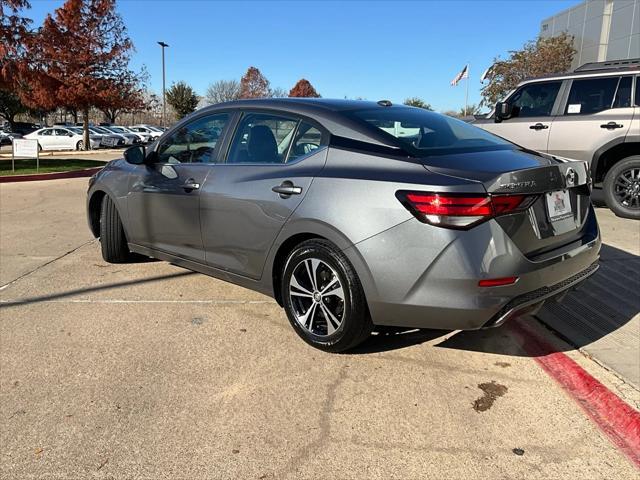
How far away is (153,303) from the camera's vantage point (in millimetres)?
4430

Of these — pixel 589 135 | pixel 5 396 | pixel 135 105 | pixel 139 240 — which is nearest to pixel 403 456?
pixel 5 396

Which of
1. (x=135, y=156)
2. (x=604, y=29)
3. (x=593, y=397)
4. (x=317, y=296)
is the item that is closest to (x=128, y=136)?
(x=604, y=29)

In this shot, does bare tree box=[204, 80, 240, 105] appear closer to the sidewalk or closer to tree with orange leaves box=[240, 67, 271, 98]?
tree with orange leaves box=[240, 67, 271, 98]

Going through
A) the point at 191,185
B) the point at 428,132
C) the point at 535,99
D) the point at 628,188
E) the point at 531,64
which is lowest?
the point at 628,188

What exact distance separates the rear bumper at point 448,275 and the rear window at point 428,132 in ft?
2.07

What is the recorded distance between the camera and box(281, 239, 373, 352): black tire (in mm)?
3158

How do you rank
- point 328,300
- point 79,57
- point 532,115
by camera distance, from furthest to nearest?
point 79,57, point 532,115, point 328,300

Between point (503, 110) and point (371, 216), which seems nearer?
point (371, 216)

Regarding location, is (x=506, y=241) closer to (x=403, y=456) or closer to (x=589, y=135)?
(x=403, y=456)

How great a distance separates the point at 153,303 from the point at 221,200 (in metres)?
1.18

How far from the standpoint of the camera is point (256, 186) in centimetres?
367

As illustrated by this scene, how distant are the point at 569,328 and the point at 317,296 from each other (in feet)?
6.23

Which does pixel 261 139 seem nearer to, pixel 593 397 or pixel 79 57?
pixel 593 397

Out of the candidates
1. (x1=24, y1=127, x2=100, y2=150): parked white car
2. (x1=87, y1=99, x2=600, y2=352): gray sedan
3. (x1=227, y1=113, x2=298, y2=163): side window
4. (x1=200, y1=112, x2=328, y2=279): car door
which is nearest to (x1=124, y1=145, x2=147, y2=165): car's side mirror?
(x1=87, y1=99, x2=600, y2=352): gray sedan
